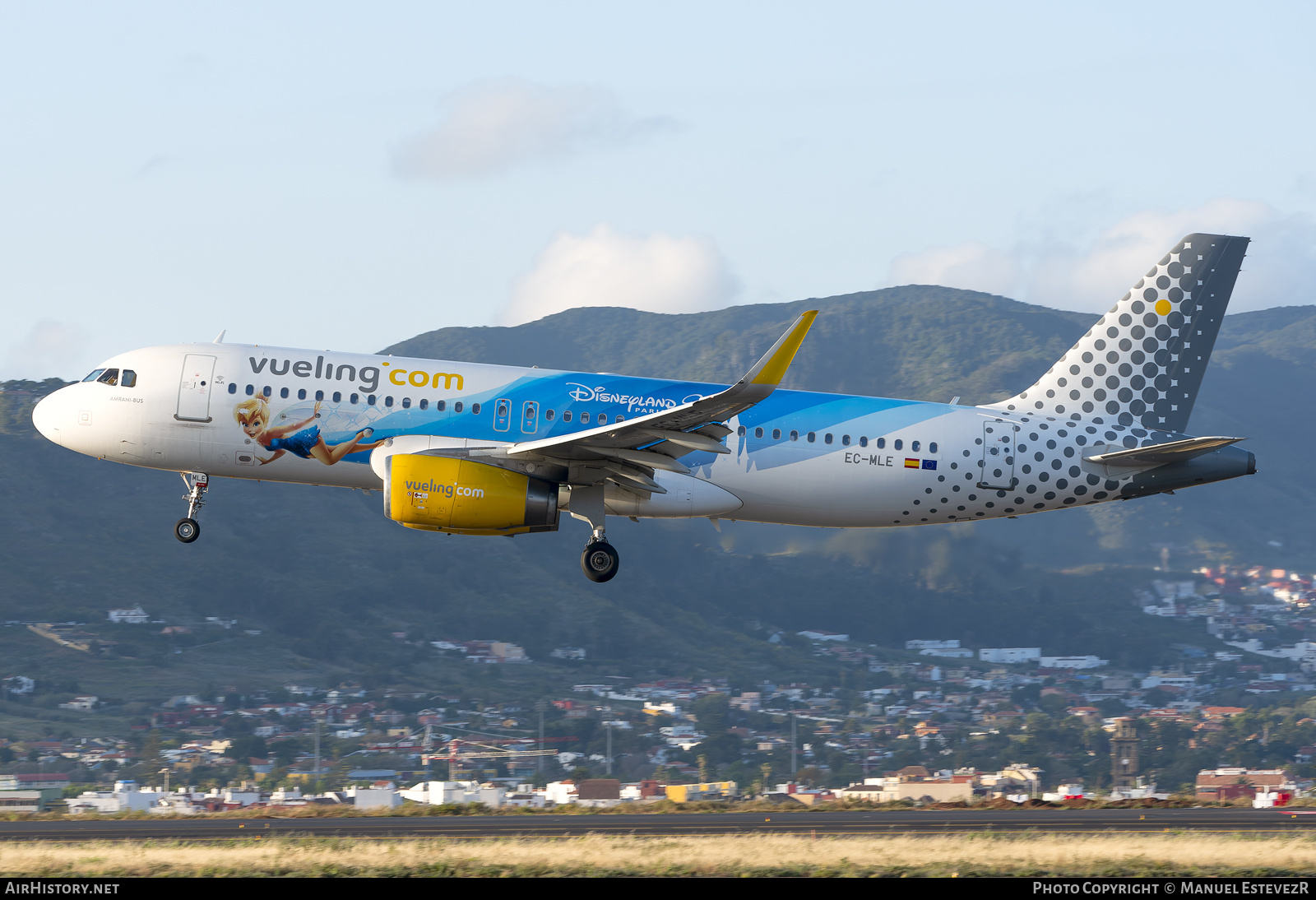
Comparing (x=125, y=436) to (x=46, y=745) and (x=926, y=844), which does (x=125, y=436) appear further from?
(x=46, y=745)

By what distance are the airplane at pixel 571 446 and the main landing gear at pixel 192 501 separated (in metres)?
0.06

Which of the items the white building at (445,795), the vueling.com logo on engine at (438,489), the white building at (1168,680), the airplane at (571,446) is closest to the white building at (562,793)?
the white building at (445,795)

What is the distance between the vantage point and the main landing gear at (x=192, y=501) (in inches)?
1246

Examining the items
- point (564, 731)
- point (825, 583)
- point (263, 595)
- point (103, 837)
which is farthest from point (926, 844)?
point (263, 595)

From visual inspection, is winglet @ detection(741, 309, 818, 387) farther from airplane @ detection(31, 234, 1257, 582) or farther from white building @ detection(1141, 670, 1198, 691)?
white building @ detection(1141, 670, 1198, 691)

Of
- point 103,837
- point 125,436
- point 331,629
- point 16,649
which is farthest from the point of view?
point 331,629

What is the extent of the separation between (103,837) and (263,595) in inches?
4921

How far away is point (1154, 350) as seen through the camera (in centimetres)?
3484

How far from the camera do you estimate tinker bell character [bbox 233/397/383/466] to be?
30.6 meters

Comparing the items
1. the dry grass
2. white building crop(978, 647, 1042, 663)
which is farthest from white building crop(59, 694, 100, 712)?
the dry grass

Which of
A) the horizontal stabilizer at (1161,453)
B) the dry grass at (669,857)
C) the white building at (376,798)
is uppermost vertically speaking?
the horizontal stabilizer at (1161,453)

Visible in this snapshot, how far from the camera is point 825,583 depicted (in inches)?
5354

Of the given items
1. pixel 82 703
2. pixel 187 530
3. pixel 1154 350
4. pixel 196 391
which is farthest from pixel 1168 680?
pixel 196 391

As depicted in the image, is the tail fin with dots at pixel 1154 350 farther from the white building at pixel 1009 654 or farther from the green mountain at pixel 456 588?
the white building at pixel 1009 654
